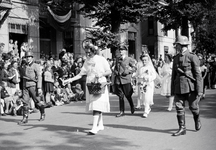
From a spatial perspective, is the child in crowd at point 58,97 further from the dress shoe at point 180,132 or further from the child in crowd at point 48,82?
the dress shoe at point 180,132

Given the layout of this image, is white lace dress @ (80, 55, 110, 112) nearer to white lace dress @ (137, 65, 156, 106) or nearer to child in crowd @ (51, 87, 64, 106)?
white lace dress @ (137, 65, 156, 106)

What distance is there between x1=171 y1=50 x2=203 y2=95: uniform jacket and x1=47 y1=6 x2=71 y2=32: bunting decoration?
54.0 feet

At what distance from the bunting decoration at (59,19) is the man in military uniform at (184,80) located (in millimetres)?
16439

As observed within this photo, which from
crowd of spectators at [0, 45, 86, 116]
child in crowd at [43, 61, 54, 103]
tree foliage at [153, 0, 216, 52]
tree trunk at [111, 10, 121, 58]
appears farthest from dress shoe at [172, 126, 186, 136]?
tree foliage at [153, 0, 216, 52]

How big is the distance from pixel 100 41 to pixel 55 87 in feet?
18.8

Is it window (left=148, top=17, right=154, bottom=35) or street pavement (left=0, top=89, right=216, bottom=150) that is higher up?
window (left=148, top=17, right=154, bottom=35)

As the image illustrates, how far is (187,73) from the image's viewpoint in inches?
A: 307

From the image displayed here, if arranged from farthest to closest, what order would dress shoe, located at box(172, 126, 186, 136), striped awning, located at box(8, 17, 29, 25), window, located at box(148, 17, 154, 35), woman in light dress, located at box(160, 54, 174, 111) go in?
1. window, located at box(148, 17, 154, 35)
2. striped awning, located at box(8, 17, 29, 25)
3. woman in light dress, located at box(160, 54, 174, 111)
4. dress shoe, located at box(172, 126, 186, 136)

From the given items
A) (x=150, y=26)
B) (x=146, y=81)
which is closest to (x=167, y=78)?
(x=146, y=81)

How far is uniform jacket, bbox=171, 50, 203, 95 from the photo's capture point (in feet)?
25.3

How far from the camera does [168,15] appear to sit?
99.2ft

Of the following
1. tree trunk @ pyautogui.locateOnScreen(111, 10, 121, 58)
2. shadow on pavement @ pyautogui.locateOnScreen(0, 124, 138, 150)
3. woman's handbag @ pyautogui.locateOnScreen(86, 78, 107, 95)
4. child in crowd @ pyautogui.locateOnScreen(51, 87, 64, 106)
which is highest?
tree trunk @ pyautogui.locateOnScreen(111, 10, 121, 58)

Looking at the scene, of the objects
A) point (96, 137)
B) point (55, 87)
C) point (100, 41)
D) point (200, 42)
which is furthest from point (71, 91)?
point (200, 42)

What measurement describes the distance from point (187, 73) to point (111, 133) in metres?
2.15
